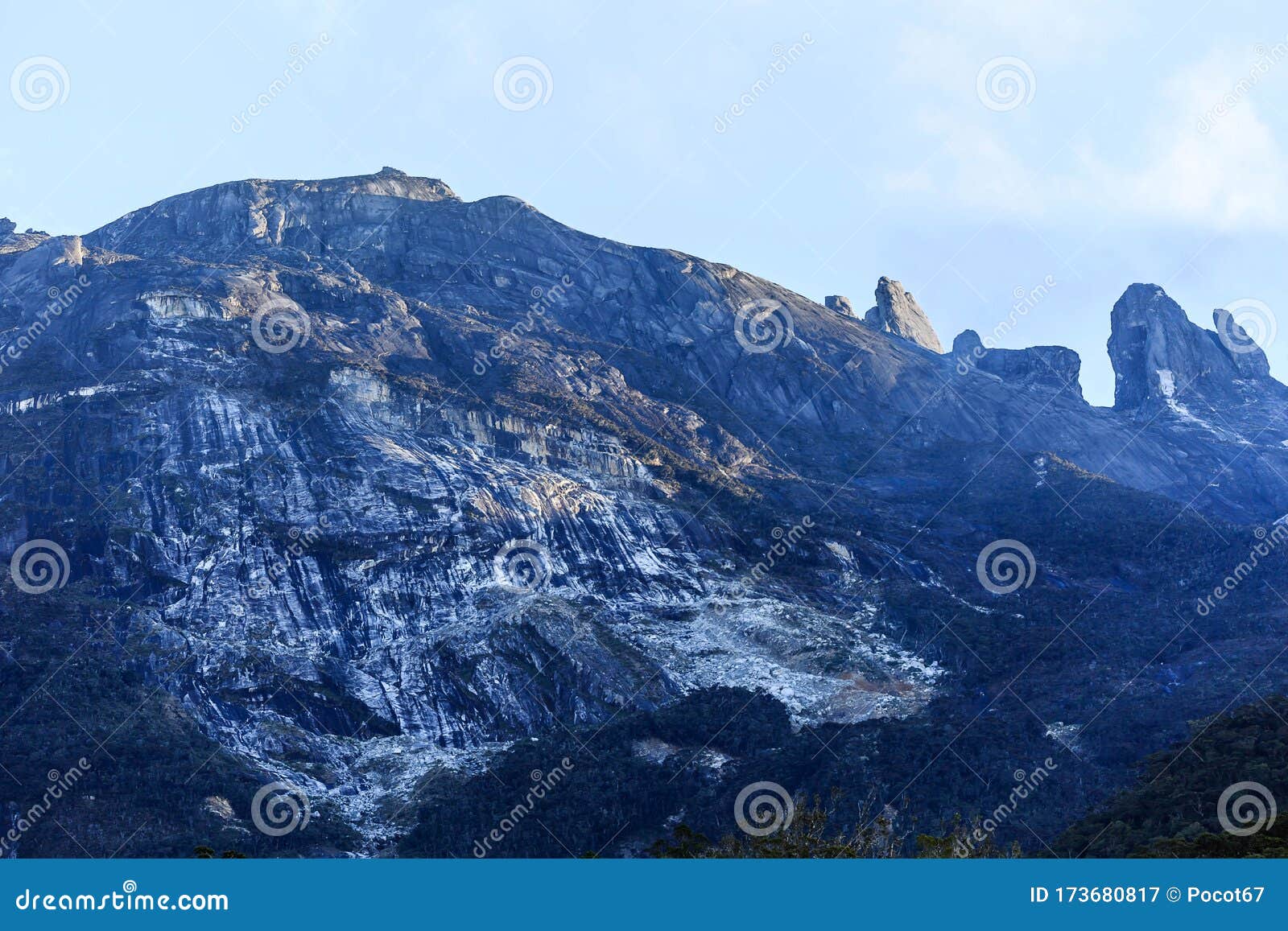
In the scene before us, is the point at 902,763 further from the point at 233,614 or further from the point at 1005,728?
the point at 233,614

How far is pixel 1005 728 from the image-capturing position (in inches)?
5522

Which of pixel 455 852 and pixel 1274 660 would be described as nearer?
pixel 455 852

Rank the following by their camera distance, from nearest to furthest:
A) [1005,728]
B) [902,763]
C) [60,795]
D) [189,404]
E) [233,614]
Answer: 1. [60,795]
2. [902,763]
3. [1005,728]
4. [233,614]
5. [189,404]

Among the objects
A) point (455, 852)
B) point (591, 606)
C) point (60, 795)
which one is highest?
point (591, 606)

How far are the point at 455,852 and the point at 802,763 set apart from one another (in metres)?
34.3

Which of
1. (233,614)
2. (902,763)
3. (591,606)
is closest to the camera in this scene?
(902,763)

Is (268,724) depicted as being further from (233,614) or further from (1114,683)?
(1114,683)

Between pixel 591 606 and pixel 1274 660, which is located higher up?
pixel 1274 660

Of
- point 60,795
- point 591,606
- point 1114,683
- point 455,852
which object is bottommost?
point 60,795

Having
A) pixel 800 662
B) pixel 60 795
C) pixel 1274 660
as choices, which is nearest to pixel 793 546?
pixel 800 662

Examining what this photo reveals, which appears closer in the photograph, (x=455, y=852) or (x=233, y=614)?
(x=455, y=852)

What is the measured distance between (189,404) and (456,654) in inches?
2151

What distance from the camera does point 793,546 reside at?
7190 inches

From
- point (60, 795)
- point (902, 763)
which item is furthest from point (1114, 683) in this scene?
point (60, 795)
